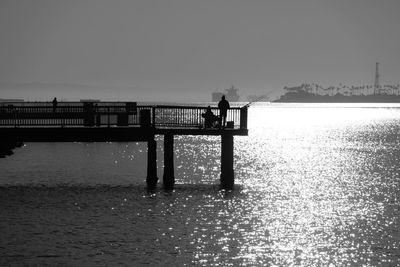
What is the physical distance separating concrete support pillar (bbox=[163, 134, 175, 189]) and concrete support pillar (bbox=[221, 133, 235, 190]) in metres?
3.65

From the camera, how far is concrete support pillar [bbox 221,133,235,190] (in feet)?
160

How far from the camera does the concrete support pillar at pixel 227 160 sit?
48750mm

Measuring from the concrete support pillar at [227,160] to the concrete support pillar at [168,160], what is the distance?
3.65 meters

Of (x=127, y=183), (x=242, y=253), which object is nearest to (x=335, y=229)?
(x=242, y=253)

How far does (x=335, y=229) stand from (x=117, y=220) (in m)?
12.2

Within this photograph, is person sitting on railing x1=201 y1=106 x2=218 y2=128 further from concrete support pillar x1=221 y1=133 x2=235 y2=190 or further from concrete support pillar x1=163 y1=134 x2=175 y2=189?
concrete support pillar x1=163 y1=134 x2=175 y2=189

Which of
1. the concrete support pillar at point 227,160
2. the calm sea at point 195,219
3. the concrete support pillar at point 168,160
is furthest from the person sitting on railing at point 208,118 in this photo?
the calm sea at point 195,219

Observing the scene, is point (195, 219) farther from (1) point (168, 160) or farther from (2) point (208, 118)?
(1) point (168, 160)

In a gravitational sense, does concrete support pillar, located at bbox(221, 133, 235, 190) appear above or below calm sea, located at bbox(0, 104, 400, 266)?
above

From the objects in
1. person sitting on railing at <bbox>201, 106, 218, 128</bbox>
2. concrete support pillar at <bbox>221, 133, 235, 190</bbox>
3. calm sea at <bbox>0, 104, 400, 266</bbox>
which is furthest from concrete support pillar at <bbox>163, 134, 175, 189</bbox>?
concrete support pillar at <bbox>221, 133, 235, 190</bbox>

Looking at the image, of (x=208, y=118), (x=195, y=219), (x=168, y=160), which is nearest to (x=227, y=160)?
(x=208, y=118)

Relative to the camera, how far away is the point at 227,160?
1966 inches

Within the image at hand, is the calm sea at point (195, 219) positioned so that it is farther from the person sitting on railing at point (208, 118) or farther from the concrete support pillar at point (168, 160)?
the person sitting on railing at point (208, 118)

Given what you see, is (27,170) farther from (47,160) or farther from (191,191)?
(191,191)
